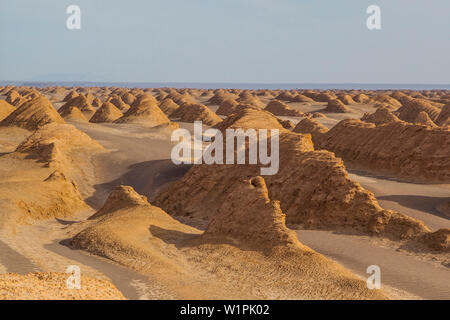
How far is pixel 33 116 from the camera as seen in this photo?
41.7m

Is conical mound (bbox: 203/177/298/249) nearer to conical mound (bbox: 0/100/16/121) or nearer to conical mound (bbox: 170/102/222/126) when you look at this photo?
conical mound (bbox: 0/100/16/121)

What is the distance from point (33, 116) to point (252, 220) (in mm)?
32415

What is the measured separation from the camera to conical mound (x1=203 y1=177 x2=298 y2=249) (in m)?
14.1

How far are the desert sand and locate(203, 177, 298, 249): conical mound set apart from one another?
0.04 meters

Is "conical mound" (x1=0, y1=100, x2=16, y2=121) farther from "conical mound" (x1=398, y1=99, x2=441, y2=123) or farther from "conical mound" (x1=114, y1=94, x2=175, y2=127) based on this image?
"conical mound" (x1=398, y1=99, x2=441, y2=123)

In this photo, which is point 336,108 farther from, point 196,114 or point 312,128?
point 312,128

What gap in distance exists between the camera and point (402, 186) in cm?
2511

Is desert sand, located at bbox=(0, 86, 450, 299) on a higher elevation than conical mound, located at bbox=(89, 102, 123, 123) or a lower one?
lower

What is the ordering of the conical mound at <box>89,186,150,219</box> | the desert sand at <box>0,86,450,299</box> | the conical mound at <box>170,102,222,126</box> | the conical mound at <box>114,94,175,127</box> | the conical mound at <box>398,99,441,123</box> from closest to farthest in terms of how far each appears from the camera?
the desert sand at <box>0,86,450,299</box> → the conical mound at <box>89,186,150,219</box> → the conical mound at <box>114,94,175,127</box> → the conical mound at <box>170,102,222,126</box> → the conical mound at <box>398,99,441,123</box>

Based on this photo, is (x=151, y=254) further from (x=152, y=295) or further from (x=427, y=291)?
(x=427, y=291)

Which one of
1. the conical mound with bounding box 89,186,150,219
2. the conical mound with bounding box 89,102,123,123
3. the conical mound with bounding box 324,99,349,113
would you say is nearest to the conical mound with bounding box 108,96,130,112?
the conical mound with bounding box 89,102,123,123

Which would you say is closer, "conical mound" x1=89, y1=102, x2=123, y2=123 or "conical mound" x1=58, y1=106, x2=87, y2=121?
"conical mound" x1=58, y1=106, x2=87, y2=121

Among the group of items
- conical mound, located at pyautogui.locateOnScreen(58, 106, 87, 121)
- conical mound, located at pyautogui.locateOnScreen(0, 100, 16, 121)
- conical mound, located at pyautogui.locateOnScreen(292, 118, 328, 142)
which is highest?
conical mound, located at pyautogui.locateOnScreen(0, 100, 16, 121)

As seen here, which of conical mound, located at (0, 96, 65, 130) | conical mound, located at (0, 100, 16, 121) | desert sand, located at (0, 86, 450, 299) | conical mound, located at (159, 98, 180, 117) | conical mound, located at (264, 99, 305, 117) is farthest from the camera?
conical mound, located at (264, 99, 305, 117)
